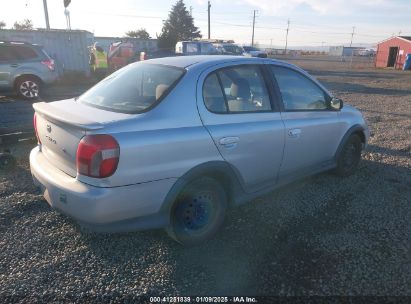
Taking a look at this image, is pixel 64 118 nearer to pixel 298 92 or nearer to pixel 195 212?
pixel 195 212

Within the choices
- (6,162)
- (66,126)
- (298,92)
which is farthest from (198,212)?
(6,162)

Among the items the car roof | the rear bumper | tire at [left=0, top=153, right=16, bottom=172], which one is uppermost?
the car roof

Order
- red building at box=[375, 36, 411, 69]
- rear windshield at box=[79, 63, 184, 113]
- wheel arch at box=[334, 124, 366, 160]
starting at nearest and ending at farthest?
1. rear windshield at box=[79, 63, 184, 113]
2. wheel arch at box=[334, 124, 366, 160]
3. red building at box=[375, 36, 411, 69]

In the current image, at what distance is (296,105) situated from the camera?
3842mm

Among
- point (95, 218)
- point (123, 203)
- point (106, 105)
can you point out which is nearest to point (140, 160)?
point (123, 203)

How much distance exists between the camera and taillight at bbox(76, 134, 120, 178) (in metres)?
2.43

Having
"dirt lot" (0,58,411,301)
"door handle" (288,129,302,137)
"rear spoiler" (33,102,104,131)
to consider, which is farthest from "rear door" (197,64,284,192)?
"rear spoiler" (33,102,104,131)

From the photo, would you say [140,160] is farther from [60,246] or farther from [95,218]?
[60,246]

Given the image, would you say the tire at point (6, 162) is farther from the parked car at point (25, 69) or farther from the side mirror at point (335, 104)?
the parked car at point (25, 69)

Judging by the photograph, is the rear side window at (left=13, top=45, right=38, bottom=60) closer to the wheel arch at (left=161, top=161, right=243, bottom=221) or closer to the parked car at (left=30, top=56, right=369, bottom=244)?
the parked car at (left=30, top=56, right=369, bottom=244)

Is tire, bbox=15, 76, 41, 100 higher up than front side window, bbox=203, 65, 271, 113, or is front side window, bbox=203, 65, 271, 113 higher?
front side window, bbox=203, 65, 271, 113

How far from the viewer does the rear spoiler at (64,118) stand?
2.49 metres

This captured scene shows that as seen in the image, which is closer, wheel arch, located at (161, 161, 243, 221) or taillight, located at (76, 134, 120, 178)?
taillight, located at (76, 134, 120, 178)

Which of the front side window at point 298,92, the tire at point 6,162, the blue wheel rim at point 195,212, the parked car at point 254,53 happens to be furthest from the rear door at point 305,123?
the parked car at point 254,53
